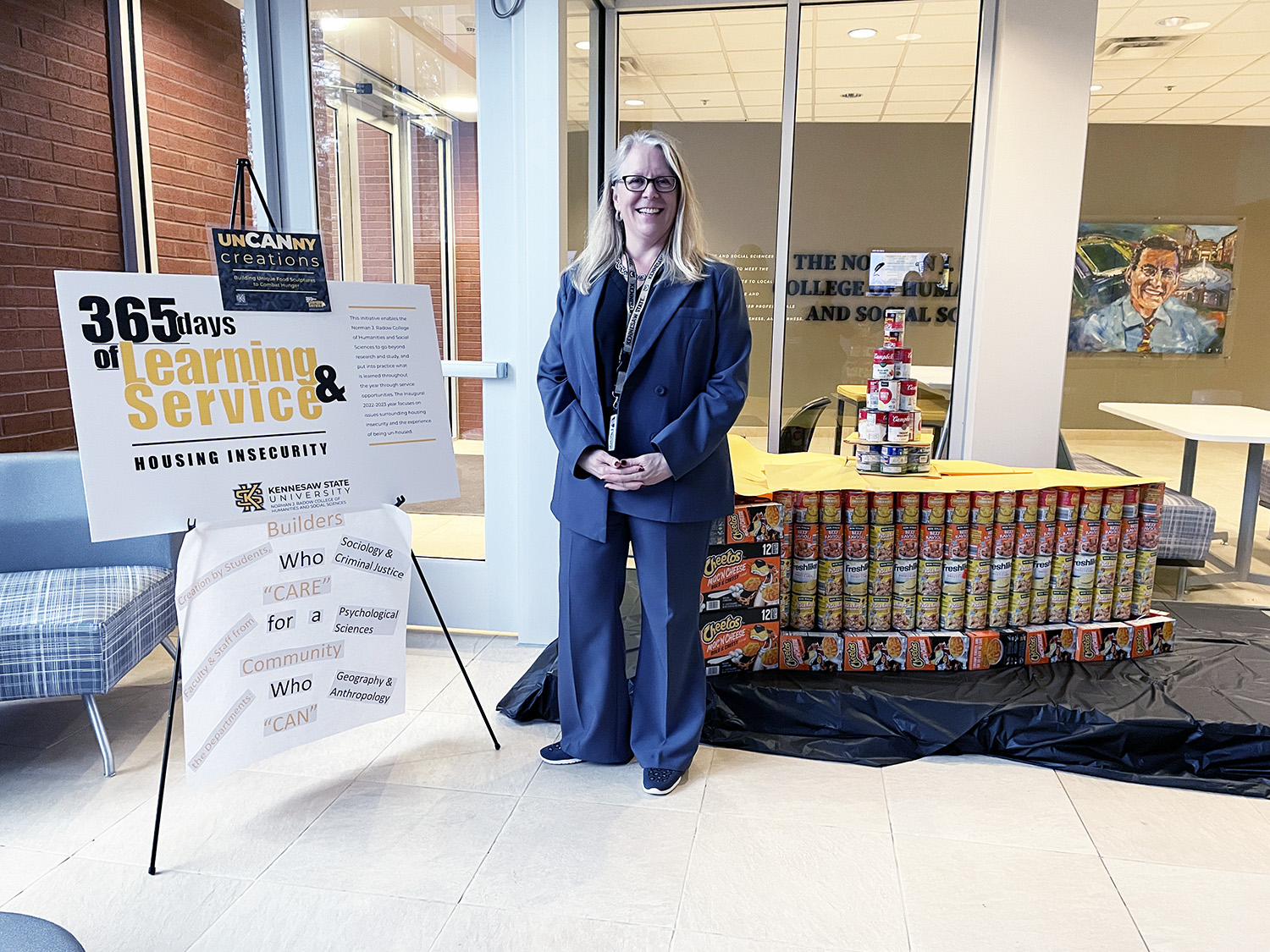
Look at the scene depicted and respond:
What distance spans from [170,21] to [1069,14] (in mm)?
3725

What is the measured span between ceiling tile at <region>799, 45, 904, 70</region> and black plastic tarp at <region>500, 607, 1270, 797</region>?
2896 mm

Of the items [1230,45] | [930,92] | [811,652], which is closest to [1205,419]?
[1230,45]

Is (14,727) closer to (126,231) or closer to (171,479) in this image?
(171,479)

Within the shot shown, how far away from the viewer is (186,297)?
2043 mm

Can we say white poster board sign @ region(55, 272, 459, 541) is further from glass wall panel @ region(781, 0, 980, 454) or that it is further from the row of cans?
glass wall panel @ region(781, 0, 980, 454)

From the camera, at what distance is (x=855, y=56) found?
167 inches

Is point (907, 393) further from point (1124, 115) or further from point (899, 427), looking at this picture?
point (1124, 115)

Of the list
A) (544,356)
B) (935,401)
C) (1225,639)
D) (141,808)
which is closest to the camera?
(141,808)

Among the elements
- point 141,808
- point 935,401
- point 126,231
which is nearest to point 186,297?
point 141,808

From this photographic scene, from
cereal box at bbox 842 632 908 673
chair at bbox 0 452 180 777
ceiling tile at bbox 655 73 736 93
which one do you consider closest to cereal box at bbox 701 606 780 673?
cereal box at bbox 842 632 908 673

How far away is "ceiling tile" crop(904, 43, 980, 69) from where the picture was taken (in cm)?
395

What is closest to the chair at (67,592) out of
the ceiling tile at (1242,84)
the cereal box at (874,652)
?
the cereal box at (874,652)

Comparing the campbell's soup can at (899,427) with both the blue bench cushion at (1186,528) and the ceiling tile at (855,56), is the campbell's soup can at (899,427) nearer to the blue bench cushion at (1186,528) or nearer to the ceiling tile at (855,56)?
the blue bench cushion at (1186,528)

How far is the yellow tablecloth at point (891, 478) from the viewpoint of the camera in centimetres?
281
